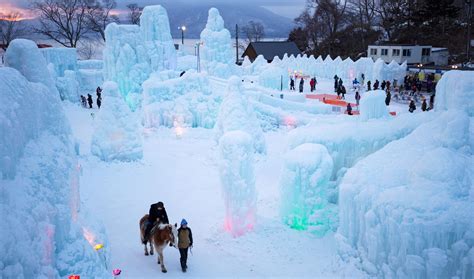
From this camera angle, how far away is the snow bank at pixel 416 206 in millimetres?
7168

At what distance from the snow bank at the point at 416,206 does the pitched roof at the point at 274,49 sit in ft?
149

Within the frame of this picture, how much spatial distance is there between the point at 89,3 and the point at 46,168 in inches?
1597

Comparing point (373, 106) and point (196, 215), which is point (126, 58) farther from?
point (373, 106)

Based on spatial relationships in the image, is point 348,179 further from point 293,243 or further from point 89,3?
point 89,3

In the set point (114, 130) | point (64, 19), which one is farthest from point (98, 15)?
point (114, 130)

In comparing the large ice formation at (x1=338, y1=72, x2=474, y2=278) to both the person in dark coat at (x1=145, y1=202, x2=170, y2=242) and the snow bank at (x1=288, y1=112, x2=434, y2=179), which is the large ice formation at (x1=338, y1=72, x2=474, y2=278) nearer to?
the snow bank at (x1=288, y1=112, x2=434, y2=179)

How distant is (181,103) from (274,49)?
34868 millimetres

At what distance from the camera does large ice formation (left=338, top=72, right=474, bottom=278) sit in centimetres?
717

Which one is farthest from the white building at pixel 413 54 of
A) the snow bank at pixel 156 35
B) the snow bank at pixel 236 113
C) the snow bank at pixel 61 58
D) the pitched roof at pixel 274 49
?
the snow bank at pixel 61 58

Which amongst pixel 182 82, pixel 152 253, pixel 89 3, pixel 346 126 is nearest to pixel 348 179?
pixel 346 126

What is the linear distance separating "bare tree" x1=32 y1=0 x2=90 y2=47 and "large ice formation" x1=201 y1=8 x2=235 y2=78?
52.6 ft

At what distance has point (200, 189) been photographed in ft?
44.0

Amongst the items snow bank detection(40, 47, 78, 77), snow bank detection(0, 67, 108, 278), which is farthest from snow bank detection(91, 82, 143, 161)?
snow bank detection(40, 47, 78, 77)

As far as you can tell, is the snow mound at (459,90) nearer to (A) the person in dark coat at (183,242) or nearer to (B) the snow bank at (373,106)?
(B) the snow bank at (373,106)
